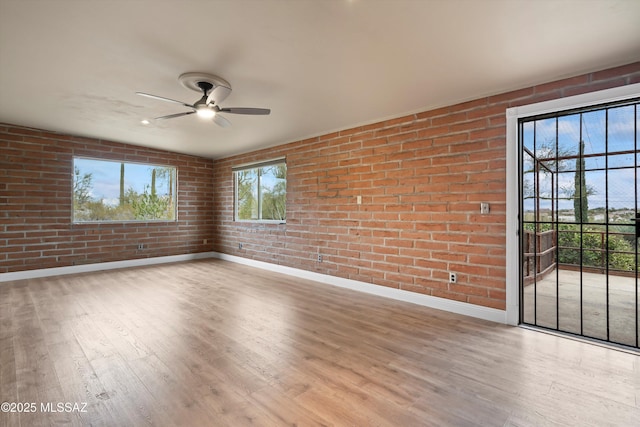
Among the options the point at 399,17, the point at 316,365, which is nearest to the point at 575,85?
the point at 399,17

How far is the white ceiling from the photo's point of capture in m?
1.93

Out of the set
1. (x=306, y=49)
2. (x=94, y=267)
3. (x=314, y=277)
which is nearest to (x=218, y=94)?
(x=306, y=49)

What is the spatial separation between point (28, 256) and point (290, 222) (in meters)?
4.46

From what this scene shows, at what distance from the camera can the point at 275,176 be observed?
19.6ft

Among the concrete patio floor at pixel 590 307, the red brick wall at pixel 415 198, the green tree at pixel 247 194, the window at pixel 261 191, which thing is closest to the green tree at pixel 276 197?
the window at pixel 261 191

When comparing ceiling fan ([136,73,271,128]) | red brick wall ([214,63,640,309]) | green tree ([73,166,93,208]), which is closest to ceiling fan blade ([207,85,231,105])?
ceiling fan ([136,73,271,128])

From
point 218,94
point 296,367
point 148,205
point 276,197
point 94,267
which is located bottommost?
point 296,367

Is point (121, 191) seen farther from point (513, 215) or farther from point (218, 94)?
point (513, 215)

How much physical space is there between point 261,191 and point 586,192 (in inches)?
205

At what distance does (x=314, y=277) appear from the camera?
5047 mm

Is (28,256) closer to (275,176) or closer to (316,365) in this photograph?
(275,176)

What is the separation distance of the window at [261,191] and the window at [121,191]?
1.55 m

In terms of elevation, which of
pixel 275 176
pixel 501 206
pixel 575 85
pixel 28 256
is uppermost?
pixel 575 85

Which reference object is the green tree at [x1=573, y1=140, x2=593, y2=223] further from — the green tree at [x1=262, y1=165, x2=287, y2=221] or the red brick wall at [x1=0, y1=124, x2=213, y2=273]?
the red brick wall at [x1=0, y1=124, x2=213, y2=273]
